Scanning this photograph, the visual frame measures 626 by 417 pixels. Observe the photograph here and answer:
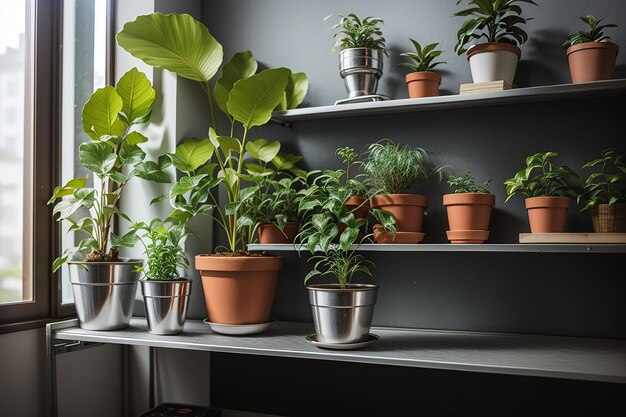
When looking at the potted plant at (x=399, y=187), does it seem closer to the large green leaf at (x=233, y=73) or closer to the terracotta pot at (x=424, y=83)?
the terracotta pot at (x=424, y=83)

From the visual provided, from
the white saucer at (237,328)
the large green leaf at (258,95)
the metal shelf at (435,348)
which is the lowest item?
the metal shelf at (435,348)

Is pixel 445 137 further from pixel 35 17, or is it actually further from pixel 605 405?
pixel 35 17

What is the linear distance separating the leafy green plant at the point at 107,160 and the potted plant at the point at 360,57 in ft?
2.71

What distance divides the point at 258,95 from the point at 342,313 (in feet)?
2.90

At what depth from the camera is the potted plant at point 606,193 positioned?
6.15ft

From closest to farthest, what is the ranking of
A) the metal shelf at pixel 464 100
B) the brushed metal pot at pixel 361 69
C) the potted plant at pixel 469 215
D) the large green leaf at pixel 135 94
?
the metal shelf at pixel 464 100, the potted plant at pixel 469 215, the brushed metal pot at pixel 361 69, the large green leaf at pixel 135 94

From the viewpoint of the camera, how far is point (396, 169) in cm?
216

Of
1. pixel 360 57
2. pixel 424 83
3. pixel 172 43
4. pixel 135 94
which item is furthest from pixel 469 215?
pixel 135 94

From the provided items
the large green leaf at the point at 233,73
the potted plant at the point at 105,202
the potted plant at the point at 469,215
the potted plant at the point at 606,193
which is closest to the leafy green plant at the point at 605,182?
the potted plant at the point at 606,193

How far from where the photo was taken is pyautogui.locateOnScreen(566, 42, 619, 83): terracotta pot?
191 centimetres

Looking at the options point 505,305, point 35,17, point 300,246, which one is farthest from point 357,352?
point 35,17

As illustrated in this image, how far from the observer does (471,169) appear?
2232 millimetres

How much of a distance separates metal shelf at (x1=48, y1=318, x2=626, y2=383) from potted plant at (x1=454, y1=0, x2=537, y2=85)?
94 cm

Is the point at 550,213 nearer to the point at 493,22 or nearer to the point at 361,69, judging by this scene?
the point at 493,22
